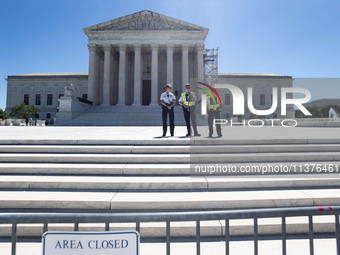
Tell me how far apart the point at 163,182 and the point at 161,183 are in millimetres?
46

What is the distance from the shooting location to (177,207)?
3.69m

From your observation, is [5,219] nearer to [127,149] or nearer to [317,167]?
[127,149]

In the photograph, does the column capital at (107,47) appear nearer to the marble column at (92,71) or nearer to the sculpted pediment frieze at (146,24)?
the marble column at (92,71)

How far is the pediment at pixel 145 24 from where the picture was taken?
1479 inches

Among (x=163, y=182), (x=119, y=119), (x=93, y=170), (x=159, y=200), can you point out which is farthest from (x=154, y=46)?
(x=159, y=200)

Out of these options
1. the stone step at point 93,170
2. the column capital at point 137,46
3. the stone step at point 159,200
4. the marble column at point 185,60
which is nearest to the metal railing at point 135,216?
the stone step at point 159,200

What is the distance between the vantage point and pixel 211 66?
48.8m

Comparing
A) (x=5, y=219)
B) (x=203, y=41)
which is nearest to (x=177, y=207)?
(x=5, y=219)

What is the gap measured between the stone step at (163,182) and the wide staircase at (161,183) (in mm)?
19

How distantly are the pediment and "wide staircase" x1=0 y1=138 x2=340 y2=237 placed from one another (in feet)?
120

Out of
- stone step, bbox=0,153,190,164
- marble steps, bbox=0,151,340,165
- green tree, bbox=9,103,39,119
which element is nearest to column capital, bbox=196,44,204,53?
marble steps, bbox=0,151,340,165

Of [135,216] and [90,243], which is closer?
[90,243]

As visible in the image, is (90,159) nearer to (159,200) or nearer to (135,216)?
(159,200)

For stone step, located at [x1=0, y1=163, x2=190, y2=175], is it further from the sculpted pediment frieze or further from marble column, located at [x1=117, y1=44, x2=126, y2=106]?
the sculpted pediment frieze
